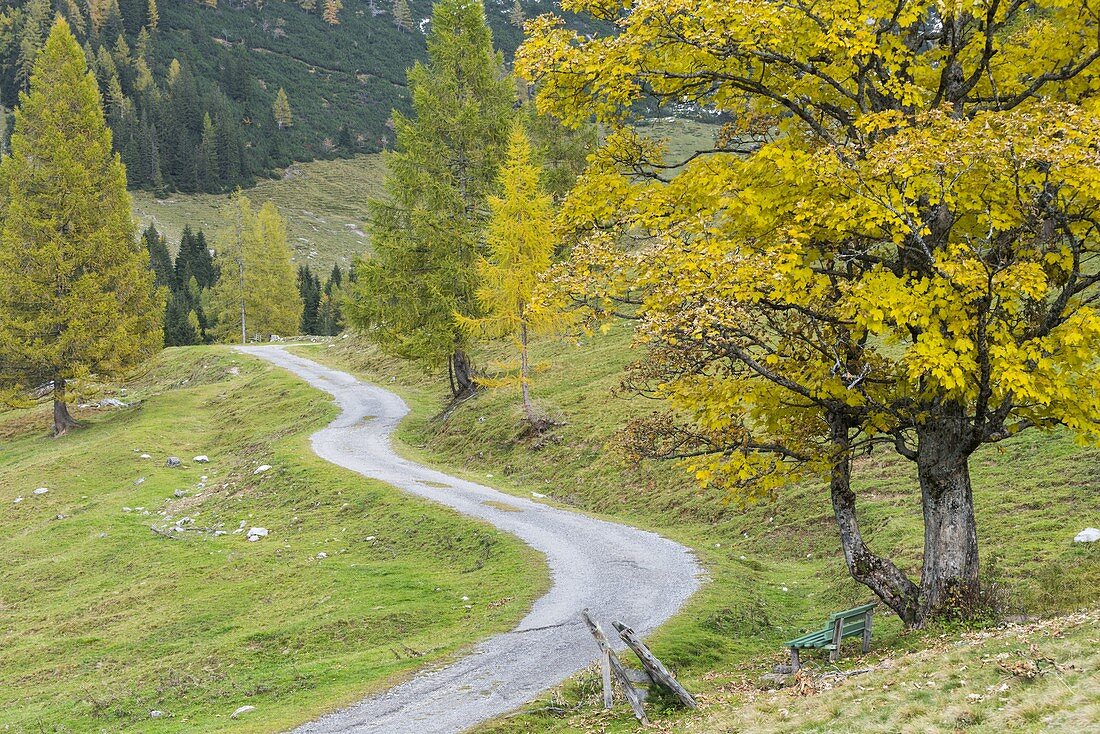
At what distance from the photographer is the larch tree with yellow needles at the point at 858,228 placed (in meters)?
9.65

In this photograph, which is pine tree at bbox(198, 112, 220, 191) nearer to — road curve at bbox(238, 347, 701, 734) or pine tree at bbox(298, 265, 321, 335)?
pine tree at bbox(298, 265, 321, 335)

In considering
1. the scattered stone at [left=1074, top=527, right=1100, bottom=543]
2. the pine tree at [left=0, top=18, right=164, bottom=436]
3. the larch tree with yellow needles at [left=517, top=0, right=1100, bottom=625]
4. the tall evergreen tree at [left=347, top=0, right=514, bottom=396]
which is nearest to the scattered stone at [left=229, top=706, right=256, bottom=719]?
the larch tree with yellow needles at [left=517, top=0, right=1100, bottom=625]

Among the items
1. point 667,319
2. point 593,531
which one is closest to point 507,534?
point 593,531

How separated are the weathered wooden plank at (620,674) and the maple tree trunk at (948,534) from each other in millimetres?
4725

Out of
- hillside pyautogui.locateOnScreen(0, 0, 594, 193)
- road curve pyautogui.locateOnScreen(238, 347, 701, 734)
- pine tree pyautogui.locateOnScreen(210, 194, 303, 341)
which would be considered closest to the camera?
road curve pyautogui.locateOnScreen(238, 347, 701, 734)

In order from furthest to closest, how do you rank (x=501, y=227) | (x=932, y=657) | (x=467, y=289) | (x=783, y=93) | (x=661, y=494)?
(x=467, y=289)
(x=501, y=227)
(x=661, y=494)
(x=783, y=93)
(x=932, y=657)

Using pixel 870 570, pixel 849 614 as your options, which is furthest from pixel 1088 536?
pixel 849 614

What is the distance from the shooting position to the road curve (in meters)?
11.1

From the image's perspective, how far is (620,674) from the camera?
34.3 ft

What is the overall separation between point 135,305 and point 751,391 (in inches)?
1715

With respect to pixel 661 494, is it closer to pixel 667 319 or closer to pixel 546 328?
pixel 546 328

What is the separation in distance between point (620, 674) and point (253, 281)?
8421cm

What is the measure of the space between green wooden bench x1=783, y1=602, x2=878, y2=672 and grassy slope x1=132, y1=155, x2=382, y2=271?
136m

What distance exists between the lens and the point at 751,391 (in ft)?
38.0
